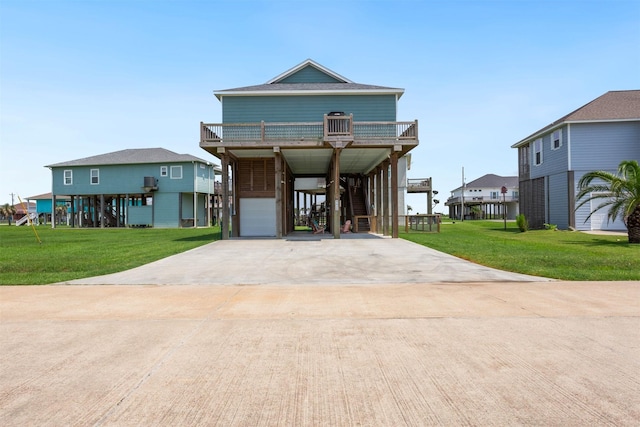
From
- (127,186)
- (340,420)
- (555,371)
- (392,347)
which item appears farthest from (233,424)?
(127,186)

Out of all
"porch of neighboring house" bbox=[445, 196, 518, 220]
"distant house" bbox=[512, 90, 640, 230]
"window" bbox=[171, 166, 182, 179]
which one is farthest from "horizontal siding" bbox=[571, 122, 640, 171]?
"porch of neighboring house" bbox=[445, 196, 518, 220]

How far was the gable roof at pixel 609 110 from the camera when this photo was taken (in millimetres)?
23203

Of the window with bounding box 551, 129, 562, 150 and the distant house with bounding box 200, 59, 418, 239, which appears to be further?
the window with bounding box 551, 129, 562, 150

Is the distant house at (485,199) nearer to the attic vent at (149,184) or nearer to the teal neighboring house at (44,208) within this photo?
the attic vent at (149,184)

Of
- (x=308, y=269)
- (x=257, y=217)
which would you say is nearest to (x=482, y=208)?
(x=257, y=217)

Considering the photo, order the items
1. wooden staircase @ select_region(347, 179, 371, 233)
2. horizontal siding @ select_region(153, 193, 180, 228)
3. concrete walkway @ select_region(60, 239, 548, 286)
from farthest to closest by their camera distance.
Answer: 1. horizontal siding @ select_region(153, 193, 180, 228)
2. wooden staircase @ select_region(347, 179, 371, 233)
3. concrete walkway @ select_region(60, 239, 548, 286)

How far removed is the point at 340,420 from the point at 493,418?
1060 millimetres

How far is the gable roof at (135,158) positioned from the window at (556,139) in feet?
96.7

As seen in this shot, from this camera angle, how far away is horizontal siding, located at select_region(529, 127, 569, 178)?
24.2 meters

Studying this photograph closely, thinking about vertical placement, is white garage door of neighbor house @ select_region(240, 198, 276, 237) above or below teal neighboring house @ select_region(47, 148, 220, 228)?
below

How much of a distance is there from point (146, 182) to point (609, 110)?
37526mm

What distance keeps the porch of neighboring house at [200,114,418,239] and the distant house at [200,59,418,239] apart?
0.15ft

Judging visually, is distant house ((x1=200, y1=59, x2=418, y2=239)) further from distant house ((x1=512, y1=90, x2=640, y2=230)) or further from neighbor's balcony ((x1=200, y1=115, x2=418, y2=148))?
distant house ((x1=512, y1=90, x2=640, y2=230))

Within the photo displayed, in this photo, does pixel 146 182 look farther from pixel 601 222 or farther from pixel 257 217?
pixel 601 222
